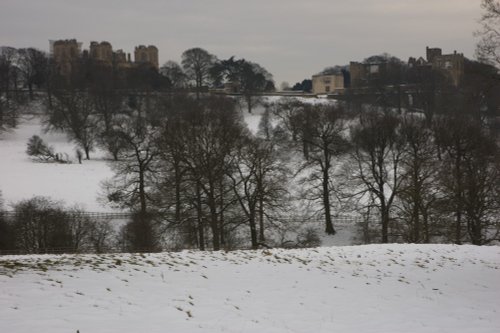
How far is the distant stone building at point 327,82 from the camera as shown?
12619cm

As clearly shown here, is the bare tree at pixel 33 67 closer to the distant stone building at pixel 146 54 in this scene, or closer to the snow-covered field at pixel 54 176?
the snow-covered field at pixel 54 176

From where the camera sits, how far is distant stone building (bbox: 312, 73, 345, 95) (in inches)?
4968

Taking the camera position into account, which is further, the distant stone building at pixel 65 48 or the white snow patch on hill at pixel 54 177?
the distant stone building at pixel 65 48

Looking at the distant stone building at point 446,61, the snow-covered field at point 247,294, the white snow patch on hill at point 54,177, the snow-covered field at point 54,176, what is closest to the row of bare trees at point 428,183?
the snow-covered field at point 247,294

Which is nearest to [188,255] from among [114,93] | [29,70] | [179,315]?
[179,315]

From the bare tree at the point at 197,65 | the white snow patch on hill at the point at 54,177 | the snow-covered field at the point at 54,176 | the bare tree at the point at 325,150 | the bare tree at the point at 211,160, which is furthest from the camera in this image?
the bare tree at the point at 197,65

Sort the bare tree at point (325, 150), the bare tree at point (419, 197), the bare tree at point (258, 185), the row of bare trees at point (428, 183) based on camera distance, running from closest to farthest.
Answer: the bare tree at point (258, 185) → the bare tree at point (419, 197) → the row of bare trees at point (428, 183) → the bare tree at point (325, 150)

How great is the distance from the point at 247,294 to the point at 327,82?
392 ft

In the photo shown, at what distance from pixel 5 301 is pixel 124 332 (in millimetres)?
2528

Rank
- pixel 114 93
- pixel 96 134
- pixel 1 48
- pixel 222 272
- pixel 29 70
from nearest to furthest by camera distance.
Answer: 1. pixel 222 272
2. pixel 96 134
3. pixel 114 93
4. pixel 29 70
5. pixel 1 48

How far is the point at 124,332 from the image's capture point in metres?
8.09

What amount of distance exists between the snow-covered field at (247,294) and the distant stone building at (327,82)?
112520 mm

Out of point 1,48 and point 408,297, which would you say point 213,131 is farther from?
point 1,48

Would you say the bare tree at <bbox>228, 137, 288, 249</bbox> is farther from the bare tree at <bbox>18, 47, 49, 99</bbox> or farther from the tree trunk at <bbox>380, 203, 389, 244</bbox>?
the bare tree at <bbox>18, 47, 49, 99</bbox>
